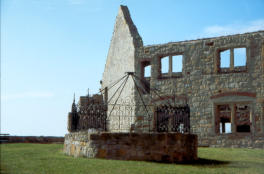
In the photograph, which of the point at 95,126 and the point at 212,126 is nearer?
the point at 95,126

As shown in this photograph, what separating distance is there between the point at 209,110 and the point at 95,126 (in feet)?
26.0

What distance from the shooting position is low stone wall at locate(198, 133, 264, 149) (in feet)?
56.5

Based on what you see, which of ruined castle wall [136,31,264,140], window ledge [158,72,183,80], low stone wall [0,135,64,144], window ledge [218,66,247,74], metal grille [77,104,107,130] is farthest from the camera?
low stone wall [0,135,64,144]

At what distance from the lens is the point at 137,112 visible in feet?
67.9

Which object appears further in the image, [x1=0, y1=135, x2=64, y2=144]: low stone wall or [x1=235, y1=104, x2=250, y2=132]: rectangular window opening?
[x1=235, y1=104, x2=250, y2=132]: rectangular window opening

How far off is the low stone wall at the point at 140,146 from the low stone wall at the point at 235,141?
24.3ft

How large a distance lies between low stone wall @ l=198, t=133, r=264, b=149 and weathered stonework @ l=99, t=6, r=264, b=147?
0.16 feet

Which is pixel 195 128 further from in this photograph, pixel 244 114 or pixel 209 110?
pixel 244 114

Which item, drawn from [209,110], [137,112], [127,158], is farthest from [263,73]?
[127,158]

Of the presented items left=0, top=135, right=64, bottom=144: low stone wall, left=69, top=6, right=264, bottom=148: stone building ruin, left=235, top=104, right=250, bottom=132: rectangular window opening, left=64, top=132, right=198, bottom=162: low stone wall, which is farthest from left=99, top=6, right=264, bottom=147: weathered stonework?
left=64, top=132, right=198, bottom=162: low stone wall

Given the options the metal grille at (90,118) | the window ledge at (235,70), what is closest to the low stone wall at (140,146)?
the metal grille at (90,118)

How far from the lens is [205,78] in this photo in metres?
19.1

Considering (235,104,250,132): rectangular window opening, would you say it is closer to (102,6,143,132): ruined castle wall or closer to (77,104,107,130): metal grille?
(102,6,143,132): ruined castle wall

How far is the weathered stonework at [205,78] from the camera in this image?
702 inches
